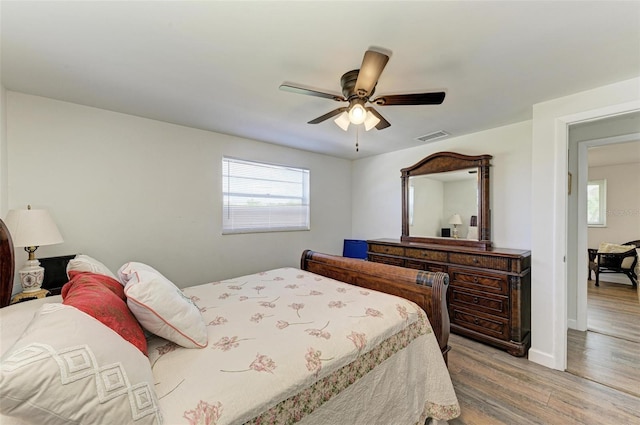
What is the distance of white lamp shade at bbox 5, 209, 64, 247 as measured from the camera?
184cm

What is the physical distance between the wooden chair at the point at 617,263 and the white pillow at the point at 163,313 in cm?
645

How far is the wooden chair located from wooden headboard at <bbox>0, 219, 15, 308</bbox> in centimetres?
757

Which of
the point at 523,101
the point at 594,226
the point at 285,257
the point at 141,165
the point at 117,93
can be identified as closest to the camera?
the point at 117,93

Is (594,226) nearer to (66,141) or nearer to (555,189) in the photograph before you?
(555,189)

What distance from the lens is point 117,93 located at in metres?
2.18

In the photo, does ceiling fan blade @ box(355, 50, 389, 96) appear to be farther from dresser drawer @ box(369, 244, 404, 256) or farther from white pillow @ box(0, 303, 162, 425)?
dresser drawer @ box(369, 244, 404, 256)

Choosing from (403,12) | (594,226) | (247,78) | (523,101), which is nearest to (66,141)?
(247,78)

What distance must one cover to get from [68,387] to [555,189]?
3269 millimetres

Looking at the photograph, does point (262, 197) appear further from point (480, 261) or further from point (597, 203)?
point (597, 203)

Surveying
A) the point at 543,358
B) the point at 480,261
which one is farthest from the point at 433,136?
the point at 543,358

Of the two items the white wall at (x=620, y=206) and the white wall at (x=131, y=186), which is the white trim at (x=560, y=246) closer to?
the white wall at (x=131, y=186)

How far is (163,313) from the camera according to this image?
3.87ft

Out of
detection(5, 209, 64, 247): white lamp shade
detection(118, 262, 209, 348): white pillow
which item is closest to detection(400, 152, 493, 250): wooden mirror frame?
Answer: detection(118, 262, 209, 348): white pillow

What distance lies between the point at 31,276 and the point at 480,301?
3.97m
